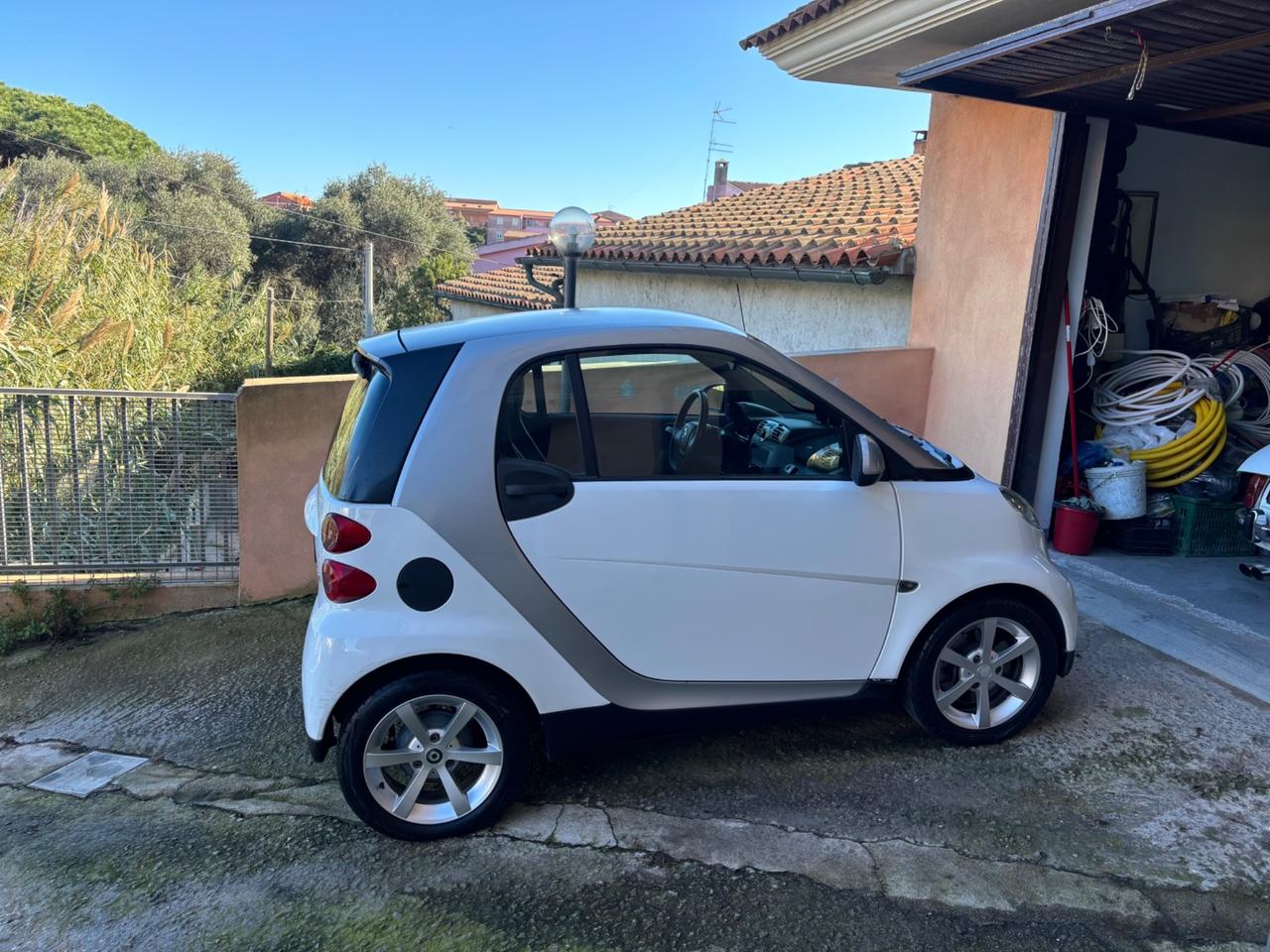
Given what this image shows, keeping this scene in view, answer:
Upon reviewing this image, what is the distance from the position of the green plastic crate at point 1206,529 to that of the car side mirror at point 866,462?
4.06 m

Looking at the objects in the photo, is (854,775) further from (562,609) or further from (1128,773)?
(562,609)

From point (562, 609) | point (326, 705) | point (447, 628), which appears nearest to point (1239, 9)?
point (562, 609)

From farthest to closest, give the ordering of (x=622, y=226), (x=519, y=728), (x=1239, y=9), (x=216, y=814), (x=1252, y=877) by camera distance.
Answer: (x=622, y=226) → (x=1239, y=9) → (x=216, y=814) → (x=519, y=728) → (x=1252, y=877)

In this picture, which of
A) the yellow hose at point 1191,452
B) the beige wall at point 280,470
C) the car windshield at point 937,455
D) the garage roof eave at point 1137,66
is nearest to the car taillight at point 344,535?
the car windshield at point 937,455

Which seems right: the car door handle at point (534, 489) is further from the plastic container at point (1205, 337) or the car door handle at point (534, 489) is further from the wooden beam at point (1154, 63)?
the plastic container at point (1205, 337)

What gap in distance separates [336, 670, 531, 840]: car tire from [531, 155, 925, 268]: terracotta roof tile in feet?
18.2

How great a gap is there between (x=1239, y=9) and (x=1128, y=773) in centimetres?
328

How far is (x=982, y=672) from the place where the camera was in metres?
3.50

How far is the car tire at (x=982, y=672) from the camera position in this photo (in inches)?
135

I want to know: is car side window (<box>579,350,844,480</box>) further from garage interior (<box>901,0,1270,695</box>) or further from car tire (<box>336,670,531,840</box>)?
garage interior (<box>901,0,1270,695</box>)

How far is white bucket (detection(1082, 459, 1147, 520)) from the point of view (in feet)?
19.8

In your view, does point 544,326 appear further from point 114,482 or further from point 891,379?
point 891,379

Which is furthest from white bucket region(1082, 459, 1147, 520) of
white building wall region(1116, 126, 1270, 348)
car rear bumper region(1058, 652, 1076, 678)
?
car rear bumper region(1058, 652, 1076, 678)

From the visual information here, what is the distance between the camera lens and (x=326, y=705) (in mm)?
2898
